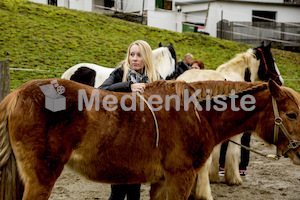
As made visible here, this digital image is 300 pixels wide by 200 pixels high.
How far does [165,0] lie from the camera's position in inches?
907

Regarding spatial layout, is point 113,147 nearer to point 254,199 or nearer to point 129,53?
point 129,53

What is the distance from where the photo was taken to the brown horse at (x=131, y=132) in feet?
6.88

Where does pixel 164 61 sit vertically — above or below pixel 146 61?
above

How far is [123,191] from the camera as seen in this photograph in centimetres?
308

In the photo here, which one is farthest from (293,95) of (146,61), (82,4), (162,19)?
(82,4)

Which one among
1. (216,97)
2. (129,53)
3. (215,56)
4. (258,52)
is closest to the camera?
(216,97)

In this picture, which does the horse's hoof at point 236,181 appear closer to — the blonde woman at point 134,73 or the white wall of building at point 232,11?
the blonde woman at point 134,73

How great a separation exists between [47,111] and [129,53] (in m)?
1.26

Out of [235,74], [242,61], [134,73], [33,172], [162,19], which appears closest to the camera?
[33,172]

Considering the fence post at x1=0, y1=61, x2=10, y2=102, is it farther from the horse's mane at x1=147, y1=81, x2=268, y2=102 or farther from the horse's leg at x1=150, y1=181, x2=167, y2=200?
the horse's leg at x1=150, y1=181, x2=167, y2=200

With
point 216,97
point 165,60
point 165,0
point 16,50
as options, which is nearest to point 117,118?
point 216,97

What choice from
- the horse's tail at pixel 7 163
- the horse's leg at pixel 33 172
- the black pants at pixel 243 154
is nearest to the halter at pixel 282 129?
the horse's leg at pixel 33 172

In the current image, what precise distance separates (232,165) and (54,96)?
355cm

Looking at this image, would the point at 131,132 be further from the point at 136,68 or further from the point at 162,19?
the point at 162,19
